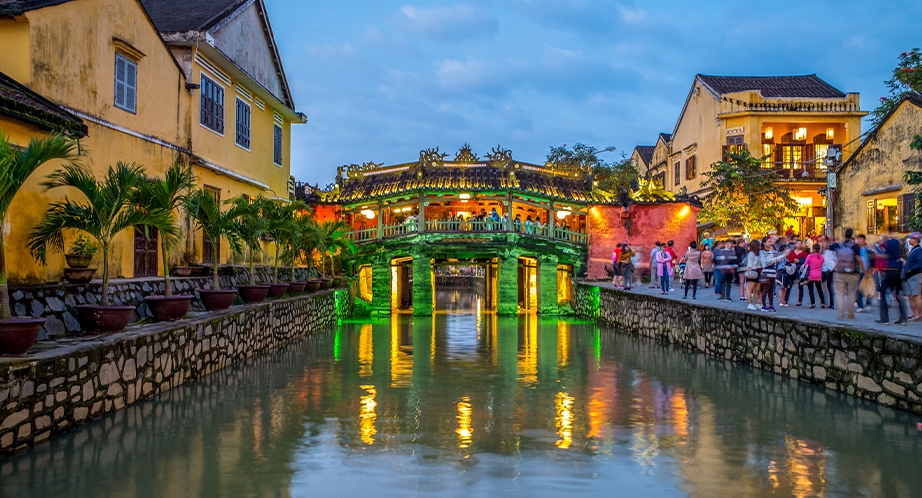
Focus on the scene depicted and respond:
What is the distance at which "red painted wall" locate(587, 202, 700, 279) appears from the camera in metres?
31.8

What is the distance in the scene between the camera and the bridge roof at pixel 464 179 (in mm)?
29234

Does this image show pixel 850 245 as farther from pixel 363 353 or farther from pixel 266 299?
pixel 266 299

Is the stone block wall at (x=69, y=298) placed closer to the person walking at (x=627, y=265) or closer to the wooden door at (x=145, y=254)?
the wooden door at (x=145, y=254)

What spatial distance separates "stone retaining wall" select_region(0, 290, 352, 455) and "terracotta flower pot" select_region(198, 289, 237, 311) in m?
0.26

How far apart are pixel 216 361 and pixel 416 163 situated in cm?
1876

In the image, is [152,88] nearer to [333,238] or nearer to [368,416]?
[368,416]

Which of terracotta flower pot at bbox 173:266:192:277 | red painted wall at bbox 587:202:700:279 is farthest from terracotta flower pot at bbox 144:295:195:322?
red painted wall at bbox 587:202:700:279

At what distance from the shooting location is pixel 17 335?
22.8 ft

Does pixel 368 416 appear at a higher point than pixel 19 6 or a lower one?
lower

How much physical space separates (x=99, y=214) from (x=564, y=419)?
21.8 feet

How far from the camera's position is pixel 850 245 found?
39.5 feet

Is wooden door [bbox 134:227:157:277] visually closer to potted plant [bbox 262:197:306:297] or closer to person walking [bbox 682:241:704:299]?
potted plant [bbox 262:197:306:297]

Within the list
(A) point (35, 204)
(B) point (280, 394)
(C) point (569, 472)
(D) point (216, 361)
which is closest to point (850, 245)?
(C) point (569, 472)

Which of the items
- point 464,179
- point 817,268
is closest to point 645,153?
point 464,179
